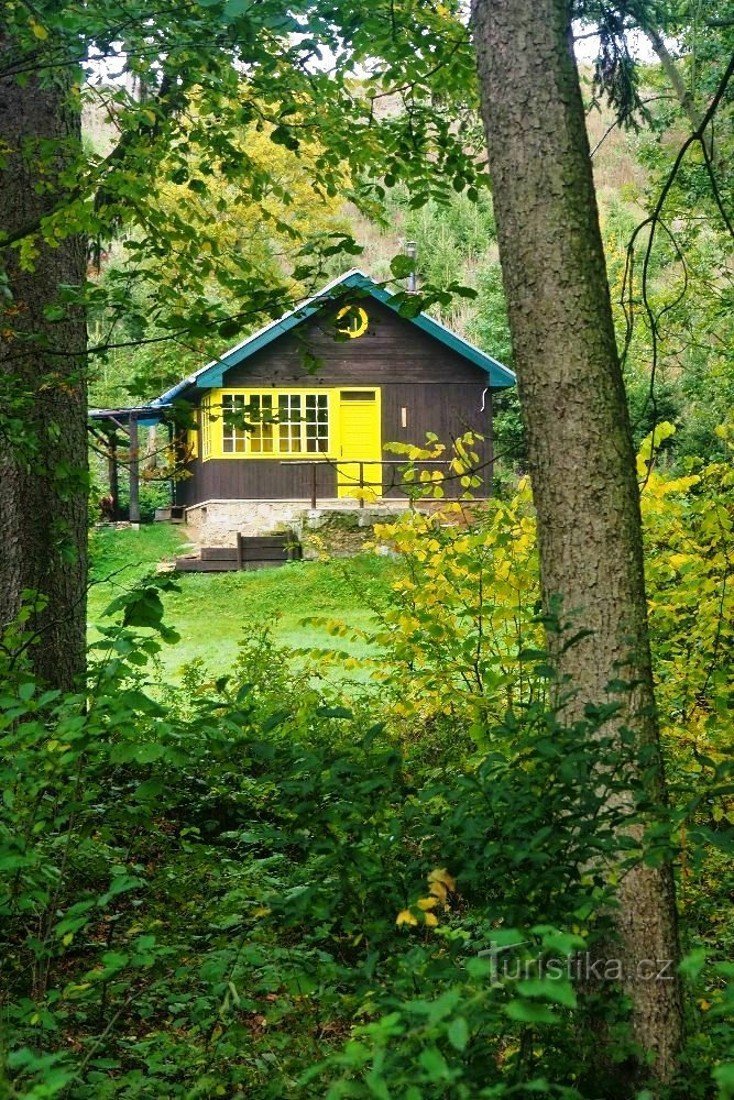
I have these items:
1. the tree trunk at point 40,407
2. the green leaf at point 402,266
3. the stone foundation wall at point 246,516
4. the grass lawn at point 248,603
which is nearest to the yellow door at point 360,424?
the stone foundation wall at point 246,516

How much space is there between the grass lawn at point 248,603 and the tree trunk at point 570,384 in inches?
449

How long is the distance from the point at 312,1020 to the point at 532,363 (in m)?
2.45

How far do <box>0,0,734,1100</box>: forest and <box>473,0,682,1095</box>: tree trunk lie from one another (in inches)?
0.4

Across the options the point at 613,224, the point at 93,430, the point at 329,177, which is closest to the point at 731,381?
the point at 329,177

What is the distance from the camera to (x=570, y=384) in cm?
355

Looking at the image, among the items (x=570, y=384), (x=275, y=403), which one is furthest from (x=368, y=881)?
(x=275, y=403)

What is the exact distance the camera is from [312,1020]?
4.16m

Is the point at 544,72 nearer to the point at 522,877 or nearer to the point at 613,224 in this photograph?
the point at 522,877

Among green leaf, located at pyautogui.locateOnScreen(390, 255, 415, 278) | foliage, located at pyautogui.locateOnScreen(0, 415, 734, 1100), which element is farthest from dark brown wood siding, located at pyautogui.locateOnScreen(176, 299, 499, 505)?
green leaf, located at pyautogui.locateOnScreen(390, 255, 415, 278)

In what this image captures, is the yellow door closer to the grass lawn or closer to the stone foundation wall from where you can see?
the stone foundation wall

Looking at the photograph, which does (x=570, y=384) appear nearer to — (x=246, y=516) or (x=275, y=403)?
(x=275, y=403)

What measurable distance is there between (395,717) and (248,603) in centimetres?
1208

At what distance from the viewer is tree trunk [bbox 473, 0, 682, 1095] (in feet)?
11.2

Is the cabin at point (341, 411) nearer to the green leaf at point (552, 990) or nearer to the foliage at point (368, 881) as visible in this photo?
the foliage at point (368, 881)
